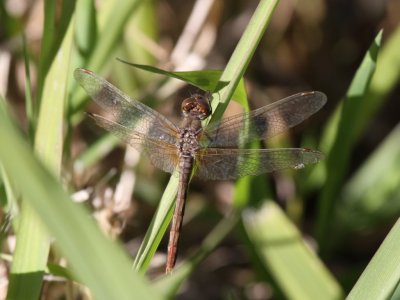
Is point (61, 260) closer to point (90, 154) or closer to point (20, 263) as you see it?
point (20, 263)

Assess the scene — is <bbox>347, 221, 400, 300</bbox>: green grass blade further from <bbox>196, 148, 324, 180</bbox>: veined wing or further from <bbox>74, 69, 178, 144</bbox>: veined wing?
<bbox>74, 69, 178, 144</bbox>: veined wing

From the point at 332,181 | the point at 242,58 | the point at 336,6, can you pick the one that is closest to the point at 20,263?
the point at 242,58

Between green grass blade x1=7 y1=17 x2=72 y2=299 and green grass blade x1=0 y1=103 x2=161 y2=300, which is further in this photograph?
green grass blade x1=7 y1=17 x2=72 y2=299

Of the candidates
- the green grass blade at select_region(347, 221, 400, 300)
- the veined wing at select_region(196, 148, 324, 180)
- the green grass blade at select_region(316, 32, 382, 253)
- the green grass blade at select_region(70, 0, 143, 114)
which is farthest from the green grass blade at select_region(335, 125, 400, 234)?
the green grass blade at select_region(347, 221, 400, 300)

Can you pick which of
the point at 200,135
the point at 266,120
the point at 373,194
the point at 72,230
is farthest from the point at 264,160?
the point at 72,230

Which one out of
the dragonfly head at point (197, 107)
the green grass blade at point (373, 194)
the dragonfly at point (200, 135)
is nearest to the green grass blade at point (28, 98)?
the dragonfly at point (200, 135)
